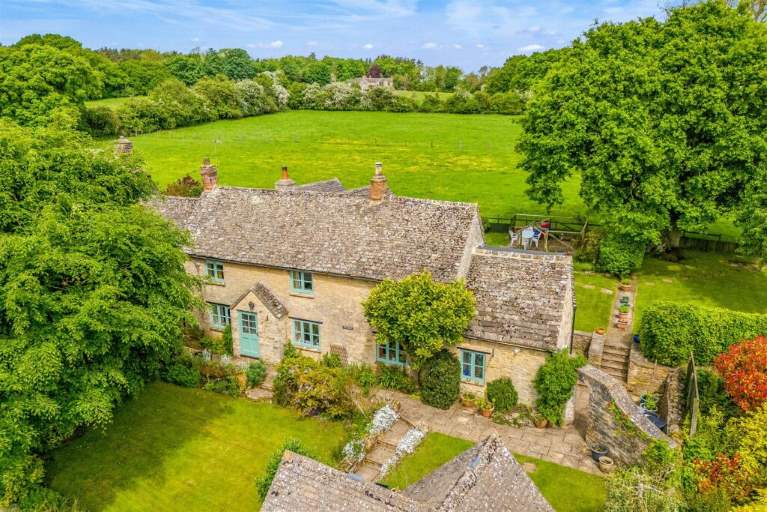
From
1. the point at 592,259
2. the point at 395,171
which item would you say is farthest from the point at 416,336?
the point at 395,171

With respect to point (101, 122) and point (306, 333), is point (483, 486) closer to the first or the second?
point (306, 333)

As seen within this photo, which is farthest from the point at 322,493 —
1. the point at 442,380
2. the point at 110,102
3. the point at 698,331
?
the point at 110,102

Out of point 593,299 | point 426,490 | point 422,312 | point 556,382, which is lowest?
point 593,299

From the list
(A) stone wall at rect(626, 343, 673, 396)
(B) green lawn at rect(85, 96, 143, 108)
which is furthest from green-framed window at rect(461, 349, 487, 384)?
(B) green lawn at rect(85, 96, 143, 108)

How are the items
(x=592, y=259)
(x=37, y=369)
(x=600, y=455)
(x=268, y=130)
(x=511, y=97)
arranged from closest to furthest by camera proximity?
1. (x=37, y=369)
2. (x=600, y=455)
3. (x=592, y=259)
4. (x=268, y=130)
5. (x=511, y=97)

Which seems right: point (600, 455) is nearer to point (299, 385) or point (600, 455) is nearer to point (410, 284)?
point (410, 284)

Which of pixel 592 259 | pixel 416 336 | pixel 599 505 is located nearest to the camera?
pixel 599 505
